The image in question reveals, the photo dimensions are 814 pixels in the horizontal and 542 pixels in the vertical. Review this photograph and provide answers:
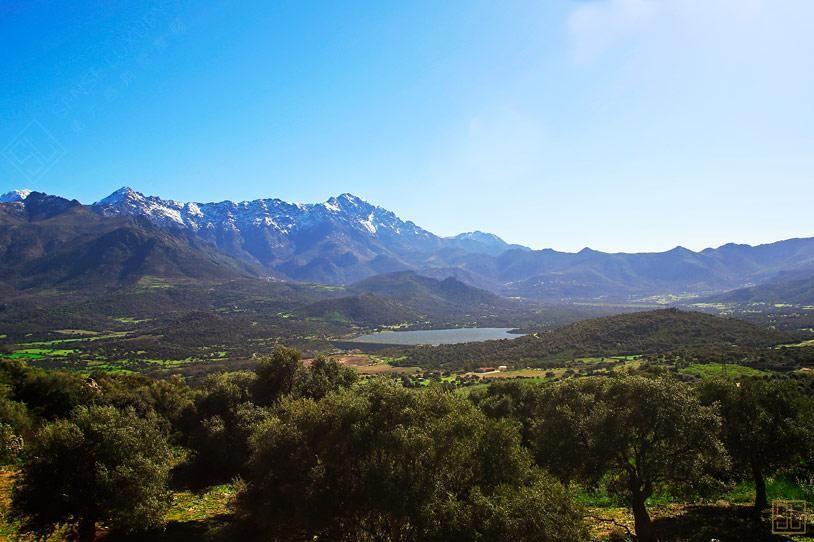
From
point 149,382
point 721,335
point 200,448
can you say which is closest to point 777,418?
point 200,448

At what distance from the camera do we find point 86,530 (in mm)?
21453

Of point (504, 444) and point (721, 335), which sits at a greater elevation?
point (504, 444)

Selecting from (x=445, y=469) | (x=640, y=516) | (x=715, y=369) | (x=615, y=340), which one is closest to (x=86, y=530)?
(x=445, y=469)

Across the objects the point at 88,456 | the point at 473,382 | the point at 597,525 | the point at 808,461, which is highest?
the point at 88,456

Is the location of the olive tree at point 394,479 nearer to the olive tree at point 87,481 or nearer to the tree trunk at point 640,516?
the olive tree at point 87,481

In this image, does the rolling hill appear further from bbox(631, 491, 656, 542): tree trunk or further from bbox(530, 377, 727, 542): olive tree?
bbox(631, 491, 656, 542): tree trunk

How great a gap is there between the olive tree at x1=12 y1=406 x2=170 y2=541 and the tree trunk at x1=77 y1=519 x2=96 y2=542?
44 millimetres

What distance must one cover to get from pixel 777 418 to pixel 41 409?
73487 millimetres

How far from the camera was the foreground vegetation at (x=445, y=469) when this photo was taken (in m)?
19.1

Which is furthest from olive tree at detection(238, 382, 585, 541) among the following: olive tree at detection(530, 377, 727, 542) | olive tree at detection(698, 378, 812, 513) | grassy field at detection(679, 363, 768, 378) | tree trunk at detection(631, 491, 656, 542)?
grassy field at detection(679, 363, 768, 378)

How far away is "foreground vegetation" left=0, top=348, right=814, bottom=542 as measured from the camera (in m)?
19.1

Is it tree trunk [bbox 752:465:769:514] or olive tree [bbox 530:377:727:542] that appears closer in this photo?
olive tree [bbox 530:377:727:542]

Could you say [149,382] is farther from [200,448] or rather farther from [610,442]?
[610,442]

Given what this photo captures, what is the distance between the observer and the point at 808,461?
26734 millimetres
